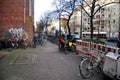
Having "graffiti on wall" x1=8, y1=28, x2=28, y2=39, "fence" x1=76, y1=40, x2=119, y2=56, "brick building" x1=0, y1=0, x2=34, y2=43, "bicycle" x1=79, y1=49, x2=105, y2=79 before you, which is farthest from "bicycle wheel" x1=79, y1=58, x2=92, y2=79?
"brick building" x1=0, y1=0, x2=34, y2=43

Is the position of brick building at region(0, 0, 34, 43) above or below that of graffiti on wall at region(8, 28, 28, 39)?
above

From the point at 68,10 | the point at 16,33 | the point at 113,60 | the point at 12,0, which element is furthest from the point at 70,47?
the point at 113,60

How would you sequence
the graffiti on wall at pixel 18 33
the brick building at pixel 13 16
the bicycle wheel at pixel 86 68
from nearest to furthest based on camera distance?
the bicycle wheel at pixel 86 68
the graffiti on wall at pixel 18 33
the brick building at pixel 13 16

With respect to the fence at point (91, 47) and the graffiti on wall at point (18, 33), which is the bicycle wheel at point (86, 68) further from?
the graffiti on wall at point (18, 33)

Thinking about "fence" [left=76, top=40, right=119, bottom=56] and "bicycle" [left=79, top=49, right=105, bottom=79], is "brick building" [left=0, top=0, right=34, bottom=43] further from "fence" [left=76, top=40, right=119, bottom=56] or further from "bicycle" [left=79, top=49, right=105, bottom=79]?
"bicycle" [left=79, top=49, right=105, bottom=79]

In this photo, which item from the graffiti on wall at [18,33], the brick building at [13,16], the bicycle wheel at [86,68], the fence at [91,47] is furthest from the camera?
the brick building at [13,16]

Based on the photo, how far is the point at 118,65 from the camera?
25.6 ft

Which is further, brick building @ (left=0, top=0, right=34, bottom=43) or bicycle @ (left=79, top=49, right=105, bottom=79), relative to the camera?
brick building @ (left=0, top=0, right=34, bottom=43)

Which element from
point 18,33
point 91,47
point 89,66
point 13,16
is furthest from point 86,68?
point 13,16

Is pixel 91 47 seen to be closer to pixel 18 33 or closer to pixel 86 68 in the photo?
pixel 86 68

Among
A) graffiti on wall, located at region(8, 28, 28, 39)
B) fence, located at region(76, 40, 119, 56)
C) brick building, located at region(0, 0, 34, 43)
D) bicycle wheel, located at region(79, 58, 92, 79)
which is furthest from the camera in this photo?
brick building, located at region(0, 0, 34, 43)

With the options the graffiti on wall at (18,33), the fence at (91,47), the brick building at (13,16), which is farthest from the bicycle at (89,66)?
the brick building at (13,16)

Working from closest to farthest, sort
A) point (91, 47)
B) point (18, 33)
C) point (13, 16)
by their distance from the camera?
point (91, 47), point (18, 33), point (13, 16)

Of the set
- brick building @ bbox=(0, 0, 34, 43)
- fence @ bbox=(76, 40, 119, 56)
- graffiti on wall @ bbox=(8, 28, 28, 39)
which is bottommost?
fence @ bbox=(76, 40, 119, 56)
